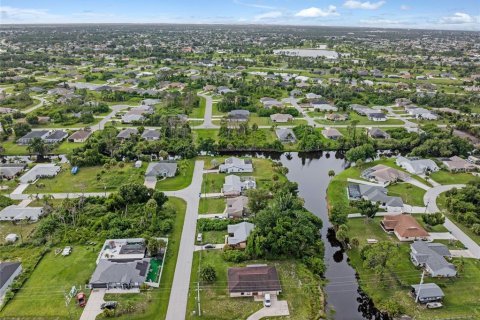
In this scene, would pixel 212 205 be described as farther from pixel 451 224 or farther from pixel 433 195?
pixel 433 195

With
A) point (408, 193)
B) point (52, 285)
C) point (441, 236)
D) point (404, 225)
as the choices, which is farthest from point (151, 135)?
point (441, 236)

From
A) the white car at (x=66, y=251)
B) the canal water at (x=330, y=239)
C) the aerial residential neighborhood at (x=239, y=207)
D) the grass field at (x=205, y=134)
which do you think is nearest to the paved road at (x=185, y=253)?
the aerial residential neighborhood at (x=239, y=207)

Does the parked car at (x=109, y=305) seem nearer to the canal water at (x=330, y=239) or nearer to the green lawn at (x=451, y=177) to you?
the canal water at (x=330, y=239)

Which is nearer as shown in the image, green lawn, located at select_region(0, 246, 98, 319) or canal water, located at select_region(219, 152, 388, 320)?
green lawn, located at select_region(0, 246, 98, 319)

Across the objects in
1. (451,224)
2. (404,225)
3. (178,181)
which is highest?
(404,225)

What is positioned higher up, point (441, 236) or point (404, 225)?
point (404, 225)

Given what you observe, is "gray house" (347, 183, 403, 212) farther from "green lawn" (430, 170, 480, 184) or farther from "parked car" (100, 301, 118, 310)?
"parked car" (100, 301, 118, 310)

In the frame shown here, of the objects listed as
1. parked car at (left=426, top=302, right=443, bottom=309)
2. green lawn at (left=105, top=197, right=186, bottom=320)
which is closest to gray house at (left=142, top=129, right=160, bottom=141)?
green lawn at (left=105, top=197, right=186, bottom=320)
